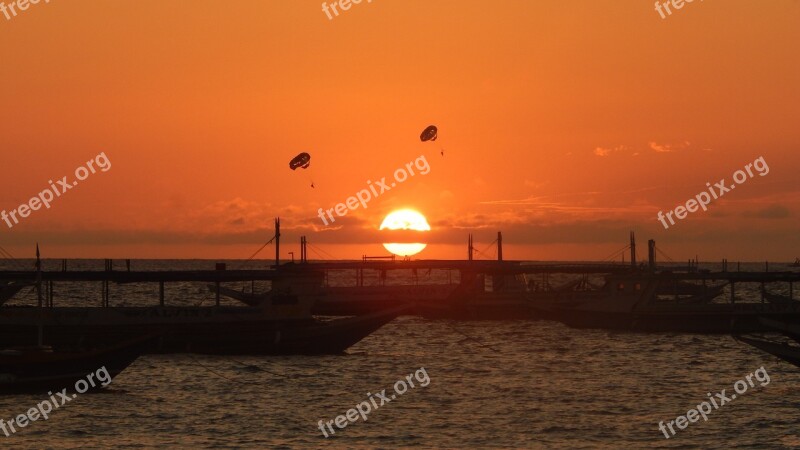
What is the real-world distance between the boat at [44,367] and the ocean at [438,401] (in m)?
0.85

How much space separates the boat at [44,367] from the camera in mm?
49281

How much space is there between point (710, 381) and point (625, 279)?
1400 inches

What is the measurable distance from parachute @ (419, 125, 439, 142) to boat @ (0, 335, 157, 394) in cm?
4294

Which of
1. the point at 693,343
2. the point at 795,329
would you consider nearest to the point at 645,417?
the point at 795,329

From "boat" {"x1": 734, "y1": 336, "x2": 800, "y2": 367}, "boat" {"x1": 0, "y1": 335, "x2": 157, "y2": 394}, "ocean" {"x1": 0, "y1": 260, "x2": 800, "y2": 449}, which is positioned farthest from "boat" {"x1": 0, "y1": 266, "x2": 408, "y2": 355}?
"boat" {"x1": 734, "y1": 336, "x2": 800, "y2": 367}

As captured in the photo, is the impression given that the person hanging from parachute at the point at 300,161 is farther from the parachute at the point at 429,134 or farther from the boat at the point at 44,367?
the boat at the point at 44,367

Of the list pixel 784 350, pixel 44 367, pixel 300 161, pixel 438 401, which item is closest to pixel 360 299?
pixel 300 161

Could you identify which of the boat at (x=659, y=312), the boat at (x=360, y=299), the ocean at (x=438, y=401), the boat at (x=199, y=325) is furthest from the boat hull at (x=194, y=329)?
the boat at (x=360, y=299)

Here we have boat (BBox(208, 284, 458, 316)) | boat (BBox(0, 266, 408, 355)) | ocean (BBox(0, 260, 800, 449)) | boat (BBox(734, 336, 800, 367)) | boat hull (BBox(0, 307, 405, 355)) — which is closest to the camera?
ocean (BBox(0, 260, 800, 449))

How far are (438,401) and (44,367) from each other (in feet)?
58.9

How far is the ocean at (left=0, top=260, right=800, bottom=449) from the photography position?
42312 mm

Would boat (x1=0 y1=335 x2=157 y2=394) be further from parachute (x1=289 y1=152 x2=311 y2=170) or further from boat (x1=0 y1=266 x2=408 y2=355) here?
parachute (x1=289 y1=152 x2=311 y2=170)

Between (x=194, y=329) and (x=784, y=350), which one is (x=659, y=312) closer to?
(x=784, y=350)

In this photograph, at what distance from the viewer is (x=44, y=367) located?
49.5 metres
